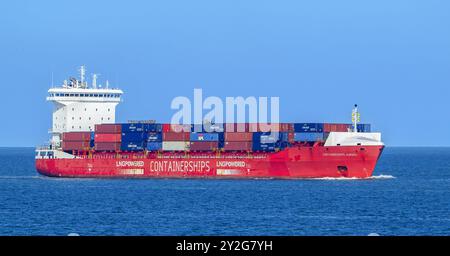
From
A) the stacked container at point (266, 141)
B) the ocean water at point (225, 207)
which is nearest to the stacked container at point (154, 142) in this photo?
the ocean water at point (225, 207)

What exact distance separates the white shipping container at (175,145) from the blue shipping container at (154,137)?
557mm

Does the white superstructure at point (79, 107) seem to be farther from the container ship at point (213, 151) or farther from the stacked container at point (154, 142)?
the stacked container at point (154, 142)

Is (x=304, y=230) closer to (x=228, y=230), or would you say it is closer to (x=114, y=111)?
(x=228, y=230)

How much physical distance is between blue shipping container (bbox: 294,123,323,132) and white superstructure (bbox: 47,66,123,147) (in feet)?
59.8

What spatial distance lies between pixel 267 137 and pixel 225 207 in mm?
19976

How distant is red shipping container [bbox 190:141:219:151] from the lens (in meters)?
62.6

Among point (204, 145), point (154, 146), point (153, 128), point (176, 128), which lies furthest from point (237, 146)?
point (153, 128)

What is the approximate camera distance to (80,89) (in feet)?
233

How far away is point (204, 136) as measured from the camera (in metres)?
63.1

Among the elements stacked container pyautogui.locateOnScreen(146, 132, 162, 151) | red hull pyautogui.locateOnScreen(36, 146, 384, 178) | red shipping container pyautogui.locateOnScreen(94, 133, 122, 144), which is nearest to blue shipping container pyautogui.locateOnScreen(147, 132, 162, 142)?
stacked container pyautogui.locateOnScreen(146, 132, 162, 151)

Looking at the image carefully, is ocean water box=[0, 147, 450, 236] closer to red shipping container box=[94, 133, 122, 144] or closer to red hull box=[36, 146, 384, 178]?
red hull box=[36, 146, 384, 178]

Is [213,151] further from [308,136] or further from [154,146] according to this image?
[308,136]

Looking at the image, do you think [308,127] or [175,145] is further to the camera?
[175,145]
